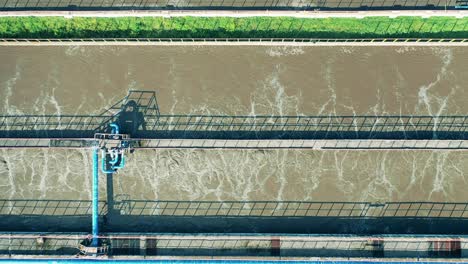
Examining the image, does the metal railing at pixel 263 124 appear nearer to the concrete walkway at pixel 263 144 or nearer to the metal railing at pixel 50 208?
the concrete walkway at pixel 263 144

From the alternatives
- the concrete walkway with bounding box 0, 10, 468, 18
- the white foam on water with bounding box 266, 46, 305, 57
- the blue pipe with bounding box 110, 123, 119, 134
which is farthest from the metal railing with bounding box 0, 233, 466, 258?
the concrete walkway with bounding box 0, 10, 468, 18

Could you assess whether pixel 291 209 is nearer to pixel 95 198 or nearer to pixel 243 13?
pixel 95 198

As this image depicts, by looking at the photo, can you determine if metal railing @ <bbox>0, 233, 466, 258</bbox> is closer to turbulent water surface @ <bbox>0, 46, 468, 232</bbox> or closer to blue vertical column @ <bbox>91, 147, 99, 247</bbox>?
blue vertical column @ <bbox>91, 147, 99, 247</bbox>

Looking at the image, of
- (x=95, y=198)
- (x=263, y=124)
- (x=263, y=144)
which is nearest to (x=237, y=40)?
(x=263, y=124)

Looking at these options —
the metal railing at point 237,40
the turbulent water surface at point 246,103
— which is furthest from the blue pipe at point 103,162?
the metal railing at point 237,40

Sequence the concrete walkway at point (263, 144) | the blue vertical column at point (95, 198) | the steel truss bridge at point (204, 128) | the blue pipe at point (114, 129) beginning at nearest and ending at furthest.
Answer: the blue vertical column at point (95, 198) → the concrete walkway at point (263, 144) → the blue pipe at point (114, 129) → the steel truss bridge at point (204, 128)

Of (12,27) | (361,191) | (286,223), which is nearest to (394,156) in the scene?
(361,191)
